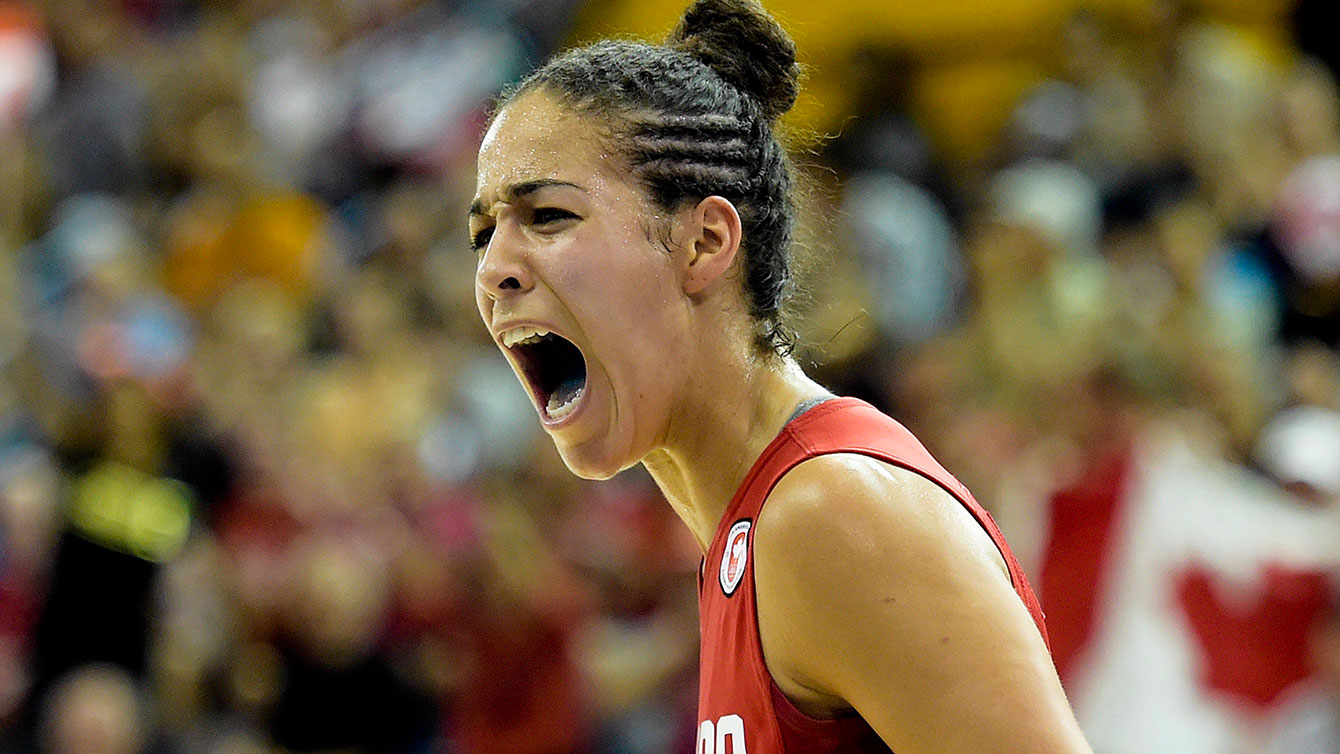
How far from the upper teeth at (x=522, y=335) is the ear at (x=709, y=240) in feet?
0.72

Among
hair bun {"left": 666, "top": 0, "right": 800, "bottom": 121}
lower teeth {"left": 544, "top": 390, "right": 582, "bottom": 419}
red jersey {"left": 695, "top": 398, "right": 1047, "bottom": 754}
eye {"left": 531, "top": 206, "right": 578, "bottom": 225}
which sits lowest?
red jersey {"left": 695, "top": 398, "right": 1047, "bottom": 754}

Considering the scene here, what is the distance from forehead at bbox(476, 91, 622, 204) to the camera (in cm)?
243

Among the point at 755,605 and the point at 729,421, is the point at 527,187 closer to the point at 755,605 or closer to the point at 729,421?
the point at 729,421

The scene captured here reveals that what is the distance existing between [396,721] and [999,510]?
2431 millimetres

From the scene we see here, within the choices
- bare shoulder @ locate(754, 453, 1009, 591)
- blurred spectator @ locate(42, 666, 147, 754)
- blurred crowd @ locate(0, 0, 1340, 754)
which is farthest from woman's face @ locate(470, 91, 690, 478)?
blurred spectator @ locate(42, 666, 147, 754)

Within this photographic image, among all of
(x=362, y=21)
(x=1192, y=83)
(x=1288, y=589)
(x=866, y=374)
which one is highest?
(x=362, y=21)

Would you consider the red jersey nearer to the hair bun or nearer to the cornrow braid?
the cornrow braid

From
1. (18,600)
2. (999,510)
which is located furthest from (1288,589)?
(18,600)

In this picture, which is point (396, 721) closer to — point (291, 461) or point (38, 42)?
point (291, 461)

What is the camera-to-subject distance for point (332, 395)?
8.17 metres

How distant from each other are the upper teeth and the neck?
0.79 ft

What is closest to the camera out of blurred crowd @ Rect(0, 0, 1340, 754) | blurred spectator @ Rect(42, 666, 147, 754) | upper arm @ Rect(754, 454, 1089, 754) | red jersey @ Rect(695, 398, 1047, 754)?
upper arm @ Rect(754, 454, 1089, 754)

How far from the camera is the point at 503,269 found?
2.45 meters

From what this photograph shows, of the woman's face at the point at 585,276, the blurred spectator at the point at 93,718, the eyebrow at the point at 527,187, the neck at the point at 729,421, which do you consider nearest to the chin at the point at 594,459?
the woman's face at the point at 585,276
